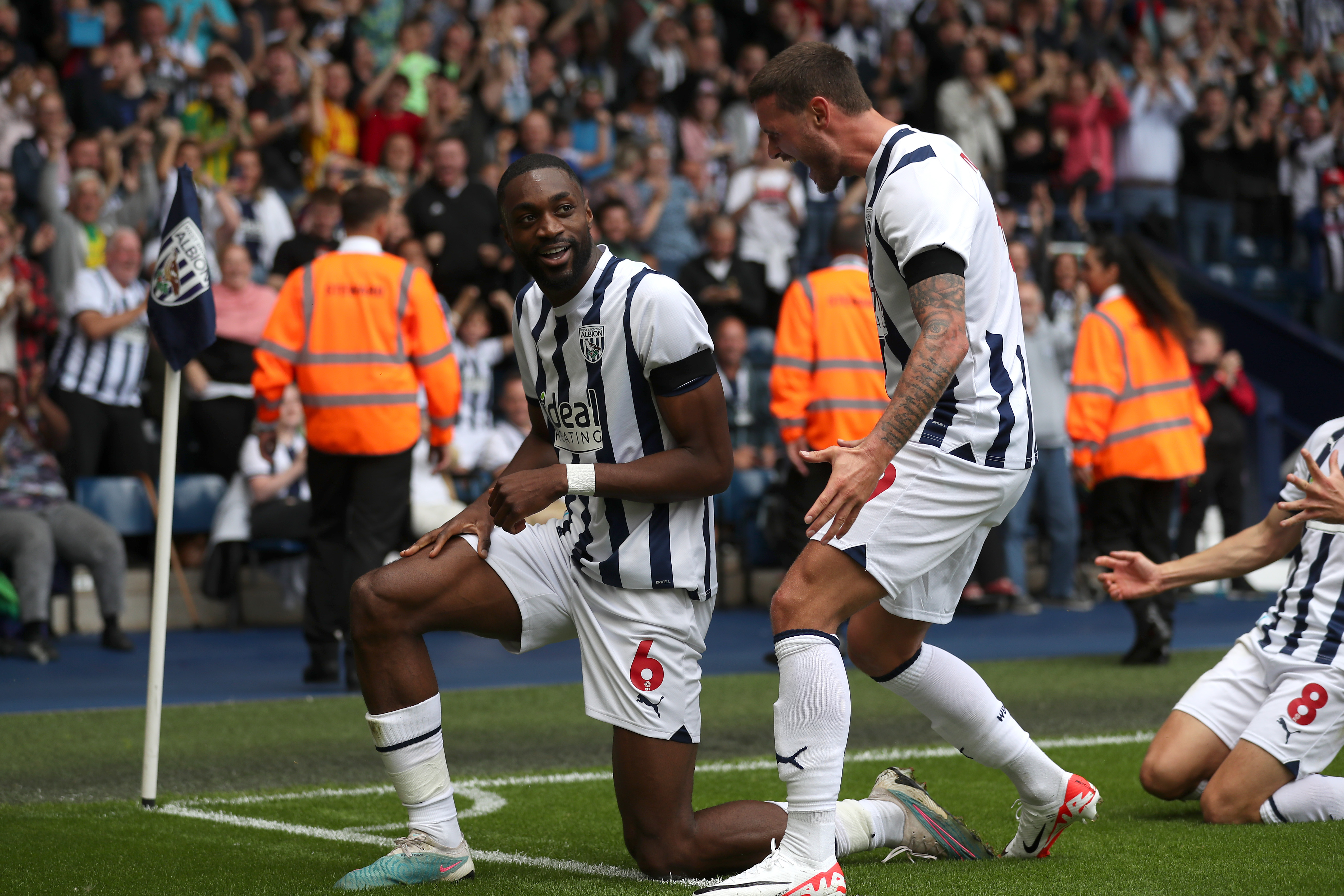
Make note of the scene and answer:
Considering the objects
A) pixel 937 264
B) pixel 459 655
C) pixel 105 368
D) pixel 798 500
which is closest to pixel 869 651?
pixel 937 264

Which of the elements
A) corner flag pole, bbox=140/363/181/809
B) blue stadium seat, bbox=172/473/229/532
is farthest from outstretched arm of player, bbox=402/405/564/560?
blue stadium seat, bbox=172/473/229/532

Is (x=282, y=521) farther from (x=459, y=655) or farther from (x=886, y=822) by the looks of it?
(x=886, y=822)

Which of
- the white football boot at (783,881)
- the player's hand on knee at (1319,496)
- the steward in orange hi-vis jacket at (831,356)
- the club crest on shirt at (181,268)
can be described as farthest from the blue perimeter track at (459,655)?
the white football boot at (783,881)

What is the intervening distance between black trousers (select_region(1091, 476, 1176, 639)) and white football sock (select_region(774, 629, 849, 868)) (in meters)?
5.54

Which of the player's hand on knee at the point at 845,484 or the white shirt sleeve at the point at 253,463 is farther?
the white shirt sleeve at the point at 253,463

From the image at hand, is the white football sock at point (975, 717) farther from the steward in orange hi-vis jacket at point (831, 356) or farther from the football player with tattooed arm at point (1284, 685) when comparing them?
the steward in orange hi-vis jacket at point (831, 356)

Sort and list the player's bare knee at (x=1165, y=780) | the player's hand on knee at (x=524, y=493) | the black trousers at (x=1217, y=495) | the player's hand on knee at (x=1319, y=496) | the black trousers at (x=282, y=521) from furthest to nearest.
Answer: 1. the black trousers at (x=1217, y=495)
2. the black trousers at (x=282, y=521)
3. the player's bare knee at (x=1165, y=780)
4. the player's hand on knee at (x=1319, y=496)
5. the player's hand on knee at (x=524, y=493)

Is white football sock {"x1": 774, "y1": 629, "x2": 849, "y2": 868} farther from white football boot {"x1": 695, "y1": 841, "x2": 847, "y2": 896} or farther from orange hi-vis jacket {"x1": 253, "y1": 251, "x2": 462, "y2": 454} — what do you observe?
orange hi-vis jacket {"x1": 253, "y1": 251, "x2": 462, "y2": 454}

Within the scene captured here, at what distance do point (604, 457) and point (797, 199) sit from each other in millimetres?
10495

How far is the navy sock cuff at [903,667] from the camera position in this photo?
14.0 ft

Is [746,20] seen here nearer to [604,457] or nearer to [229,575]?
[229,575]

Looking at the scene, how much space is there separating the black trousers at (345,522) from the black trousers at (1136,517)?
159 inches

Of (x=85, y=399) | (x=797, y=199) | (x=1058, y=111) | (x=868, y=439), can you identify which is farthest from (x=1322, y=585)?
(x=1058, y=111)

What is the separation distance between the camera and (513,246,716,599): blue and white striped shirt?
13.9 feet
